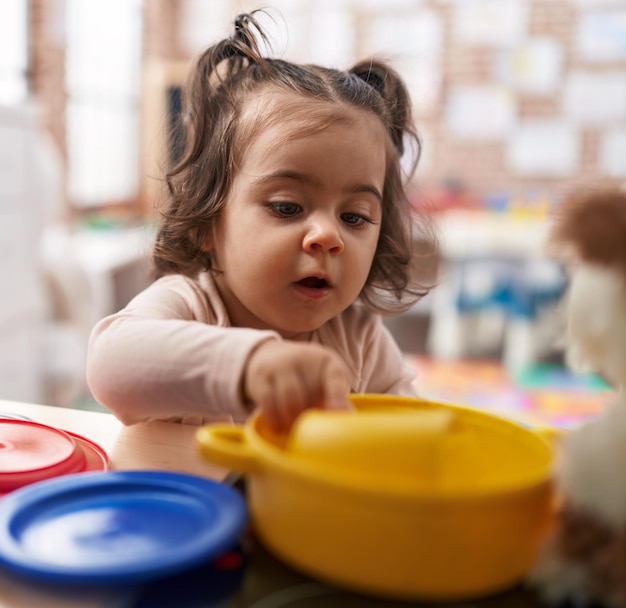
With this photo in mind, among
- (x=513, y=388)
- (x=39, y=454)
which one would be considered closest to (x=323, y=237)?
(x=39, y=454)

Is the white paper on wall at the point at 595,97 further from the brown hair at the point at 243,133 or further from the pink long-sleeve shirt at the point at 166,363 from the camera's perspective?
the pink long-sleeve shirt at the point at 166,363

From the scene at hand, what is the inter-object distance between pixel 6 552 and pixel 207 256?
0.58 meters

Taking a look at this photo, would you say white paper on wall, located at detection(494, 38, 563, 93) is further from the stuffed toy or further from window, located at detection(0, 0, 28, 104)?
the stuffed toy

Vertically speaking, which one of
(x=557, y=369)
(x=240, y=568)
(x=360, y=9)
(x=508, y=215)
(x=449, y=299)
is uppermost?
(x=360, y=9)

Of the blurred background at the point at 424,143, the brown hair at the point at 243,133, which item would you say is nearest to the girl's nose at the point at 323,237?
the brown hair at the point at 243,133

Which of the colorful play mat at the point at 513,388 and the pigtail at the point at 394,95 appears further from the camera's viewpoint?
the colorful play mat at the point at 513,388

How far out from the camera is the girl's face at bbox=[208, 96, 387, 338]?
74 cm

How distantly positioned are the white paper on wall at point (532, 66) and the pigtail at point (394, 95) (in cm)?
411

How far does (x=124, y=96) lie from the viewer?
507cm

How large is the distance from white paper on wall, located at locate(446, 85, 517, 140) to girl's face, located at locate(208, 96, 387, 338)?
4261 mm

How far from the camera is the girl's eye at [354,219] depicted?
0.77 meters

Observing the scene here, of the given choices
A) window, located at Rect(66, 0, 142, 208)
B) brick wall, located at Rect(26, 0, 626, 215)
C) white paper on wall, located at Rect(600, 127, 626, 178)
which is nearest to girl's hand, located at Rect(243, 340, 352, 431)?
window, located at Rect(66, 0, 142, 208)

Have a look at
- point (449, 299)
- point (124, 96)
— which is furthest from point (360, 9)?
point (449, 299)

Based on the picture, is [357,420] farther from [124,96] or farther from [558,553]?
[124,96]
